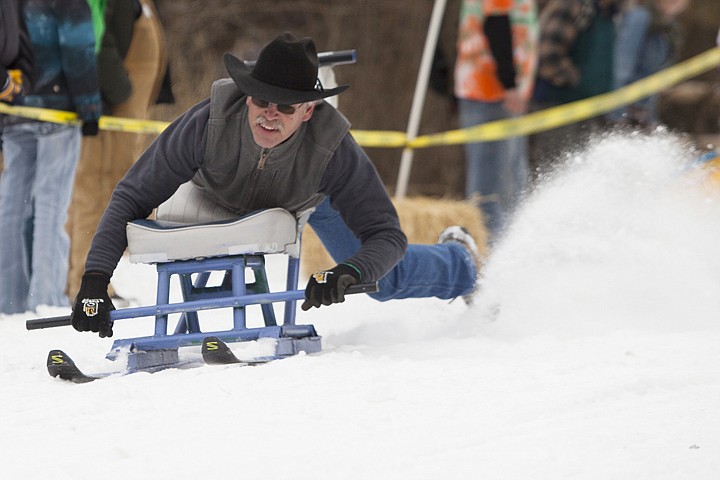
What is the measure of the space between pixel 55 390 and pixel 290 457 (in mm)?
1311

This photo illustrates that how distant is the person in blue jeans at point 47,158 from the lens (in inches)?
253

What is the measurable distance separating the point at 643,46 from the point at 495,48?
1.64 metres

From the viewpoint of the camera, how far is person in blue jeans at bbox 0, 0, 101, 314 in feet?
21.1

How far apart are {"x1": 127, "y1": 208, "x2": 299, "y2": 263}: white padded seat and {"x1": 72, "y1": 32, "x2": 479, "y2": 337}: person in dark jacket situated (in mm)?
92

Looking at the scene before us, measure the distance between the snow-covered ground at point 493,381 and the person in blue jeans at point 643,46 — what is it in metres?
2.45

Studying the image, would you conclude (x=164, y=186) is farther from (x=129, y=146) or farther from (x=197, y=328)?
(x=129, y=146)

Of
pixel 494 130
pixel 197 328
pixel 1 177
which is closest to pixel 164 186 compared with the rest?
pixel 197 328

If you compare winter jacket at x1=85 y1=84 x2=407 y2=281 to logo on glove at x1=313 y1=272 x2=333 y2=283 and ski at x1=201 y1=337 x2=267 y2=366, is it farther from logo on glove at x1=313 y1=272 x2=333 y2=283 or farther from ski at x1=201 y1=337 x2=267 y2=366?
ski at x1=201 y1=337 x2=267 y2=366

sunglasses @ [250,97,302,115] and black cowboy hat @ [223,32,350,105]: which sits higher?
black cowboy hat @ [223,32,350,105]

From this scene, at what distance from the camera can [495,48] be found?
26.0 feet

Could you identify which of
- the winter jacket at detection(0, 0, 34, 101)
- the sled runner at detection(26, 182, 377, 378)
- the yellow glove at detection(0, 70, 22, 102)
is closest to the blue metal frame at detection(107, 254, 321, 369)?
the sled runner at detection(26, 182, 377, 378)

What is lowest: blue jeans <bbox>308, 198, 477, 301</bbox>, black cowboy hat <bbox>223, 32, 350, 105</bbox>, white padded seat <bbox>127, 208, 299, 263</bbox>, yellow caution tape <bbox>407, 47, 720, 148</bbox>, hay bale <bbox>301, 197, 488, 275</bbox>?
hay bale <bbox>301, 197, 488, 275</bbox>

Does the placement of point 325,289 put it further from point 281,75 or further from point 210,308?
point 281,75

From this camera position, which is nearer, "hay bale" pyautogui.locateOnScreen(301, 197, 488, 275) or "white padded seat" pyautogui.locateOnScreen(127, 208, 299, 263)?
"white padded seat" pyautogui.locateOnScreen(127, 208, 299, 263)
